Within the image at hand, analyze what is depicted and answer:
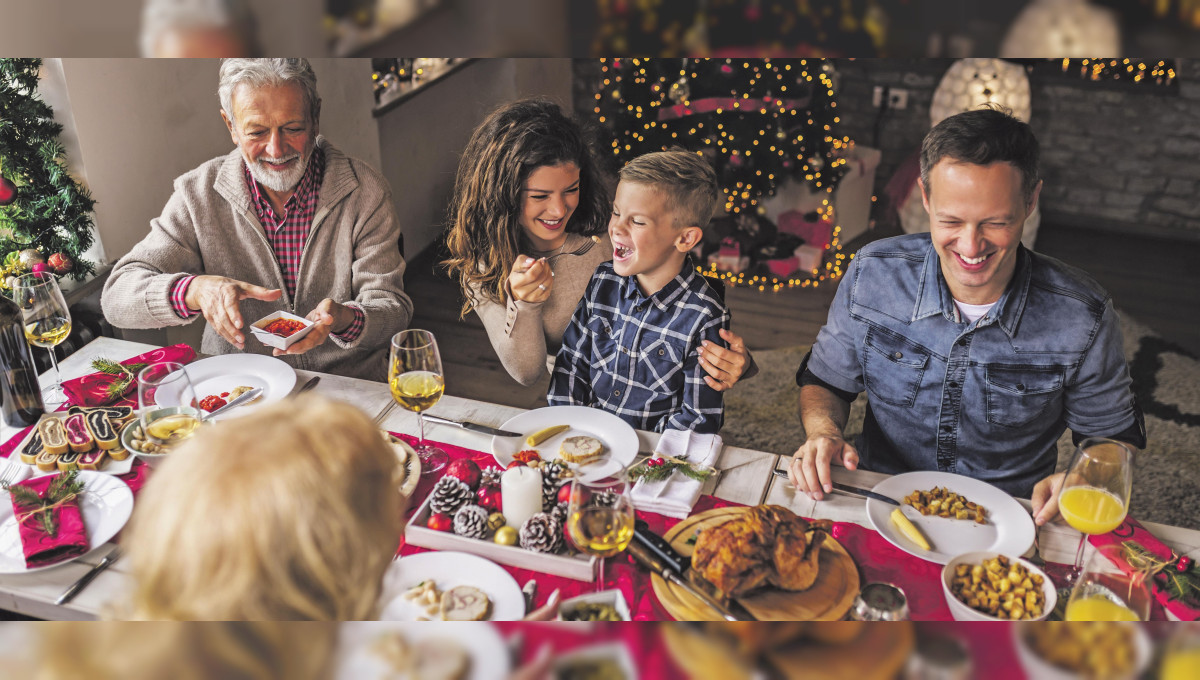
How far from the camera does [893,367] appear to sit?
1609 mm

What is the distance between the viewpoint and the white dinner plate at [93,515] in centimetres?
110

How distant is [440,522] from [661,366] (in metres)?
0.70

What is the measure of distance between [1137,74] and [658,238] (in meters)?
3.63

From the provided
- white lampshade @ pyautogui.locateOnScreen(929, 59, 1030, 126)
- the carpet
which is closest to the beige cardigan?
the carpet

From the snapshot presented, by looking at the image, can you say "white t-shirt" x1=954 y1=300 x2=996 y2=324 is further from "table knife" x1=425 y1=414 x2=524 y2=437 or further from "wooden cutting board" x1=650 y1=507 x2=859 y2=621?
"table knife" x1=425 y1=414 x2=524 y2=437

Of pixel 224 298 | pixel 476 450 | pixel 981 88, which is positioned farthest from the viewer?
pixel 981 88

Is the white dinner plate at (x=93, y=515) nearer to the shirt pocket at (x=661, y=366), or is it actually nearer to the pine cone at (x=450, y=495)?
the pine cone at (x=450, y=495)

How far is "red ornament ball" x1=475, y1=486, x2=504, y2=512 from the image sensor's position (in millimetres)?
1190

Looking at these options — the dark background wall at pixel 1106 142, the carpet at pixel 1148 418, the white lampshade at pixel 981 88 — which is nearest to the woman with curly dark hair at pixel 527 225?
the carpet at pixel 1148 418

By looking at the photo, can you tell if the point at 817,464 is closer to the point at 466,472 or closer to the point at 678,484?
the point at 678,484

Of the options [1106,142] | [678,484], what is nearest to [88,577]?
[678,484]

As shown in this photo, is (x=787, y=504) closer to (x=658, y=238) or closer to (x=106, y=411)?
(x=658, y=238)

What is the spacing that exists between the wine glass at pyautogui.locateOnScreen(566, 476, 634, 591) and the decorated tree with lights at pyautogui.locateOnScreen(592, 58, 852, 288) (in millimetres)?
1884

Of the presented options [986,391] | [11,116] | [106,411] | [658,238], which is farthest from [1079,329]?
[11,116]
